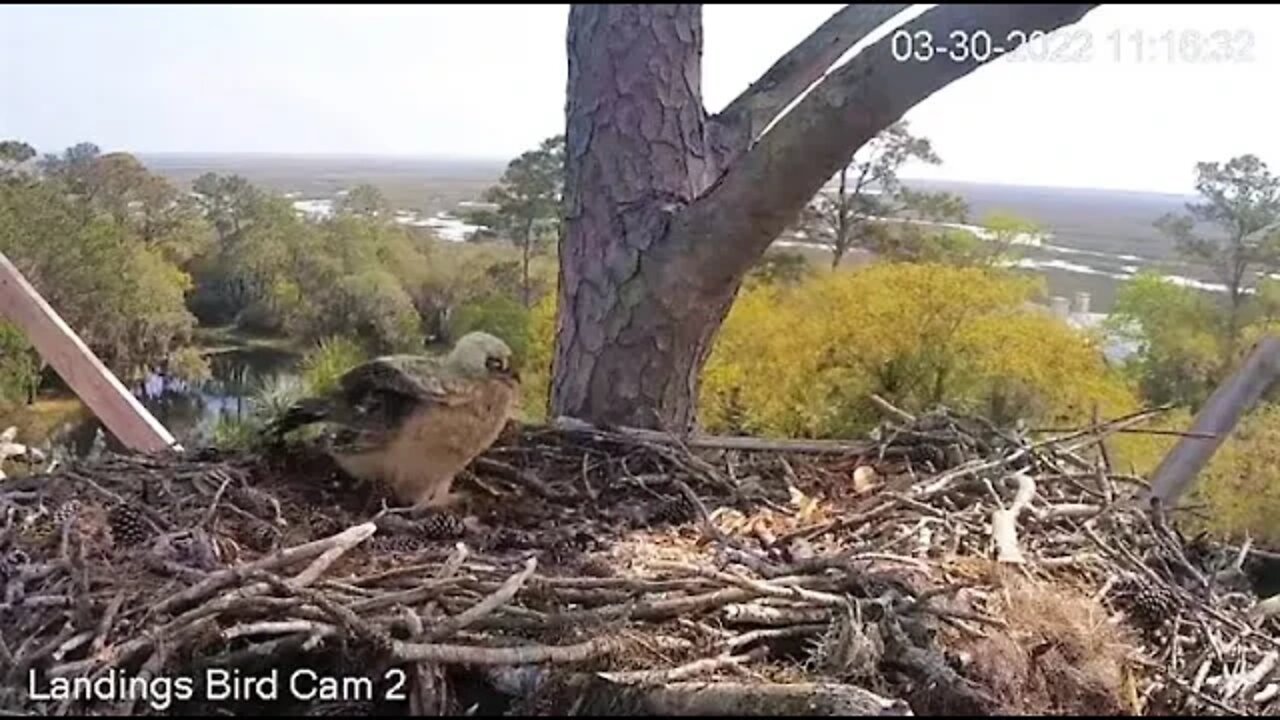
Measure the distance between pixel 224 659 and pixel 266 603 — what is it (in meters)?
0.04

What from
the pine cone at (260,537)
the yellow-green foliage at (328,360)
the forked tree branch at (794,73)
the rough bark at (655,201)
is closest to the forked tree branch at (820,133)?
the rough bark at (655,201)

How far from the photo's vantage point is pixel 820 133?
67 centimetres

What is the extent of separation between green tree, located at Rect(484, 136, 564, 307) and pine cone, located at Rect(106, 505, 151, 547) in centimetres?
37

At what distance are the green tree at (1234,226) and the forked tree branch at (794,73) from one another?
266 mm

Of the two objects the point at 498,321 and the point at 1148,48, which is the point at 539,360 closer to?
the point at 498,321

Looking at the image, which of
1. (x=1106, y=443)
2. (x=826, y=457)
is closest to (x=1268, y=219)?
(x=1106, y=443)

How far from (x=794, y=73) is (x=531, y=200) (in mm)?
245

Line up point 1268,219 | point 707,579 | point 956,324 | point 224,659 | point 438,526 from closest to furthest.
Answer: point 224,659 < point 707,579 < point 438,526 < point 1268,219 < point 956,324

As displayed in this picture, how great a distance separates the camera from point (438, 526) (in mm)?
715

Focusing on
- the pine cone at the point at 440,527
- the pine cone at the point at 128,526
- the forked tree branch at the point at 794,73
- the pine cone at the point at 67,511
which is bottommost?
the pine cone at the point at 440,527

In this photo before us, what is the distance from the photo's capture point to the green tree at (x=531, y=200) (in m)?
0.94

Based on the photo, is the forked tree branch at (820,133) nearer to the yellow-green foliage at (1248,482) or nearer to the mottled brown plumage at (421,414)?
the mottled brown plumage at (421,414)

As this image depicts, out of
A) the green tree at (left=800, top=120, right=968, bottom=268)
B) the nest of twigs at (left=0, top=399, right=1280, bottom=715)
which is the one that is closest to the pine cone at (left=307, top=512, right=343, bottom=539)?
the nest of twigs at (left=0, top=399, right=1280, bottom=715)

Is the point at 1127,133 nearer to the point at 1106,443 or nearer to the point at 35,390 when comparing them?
the point at 1106,443
